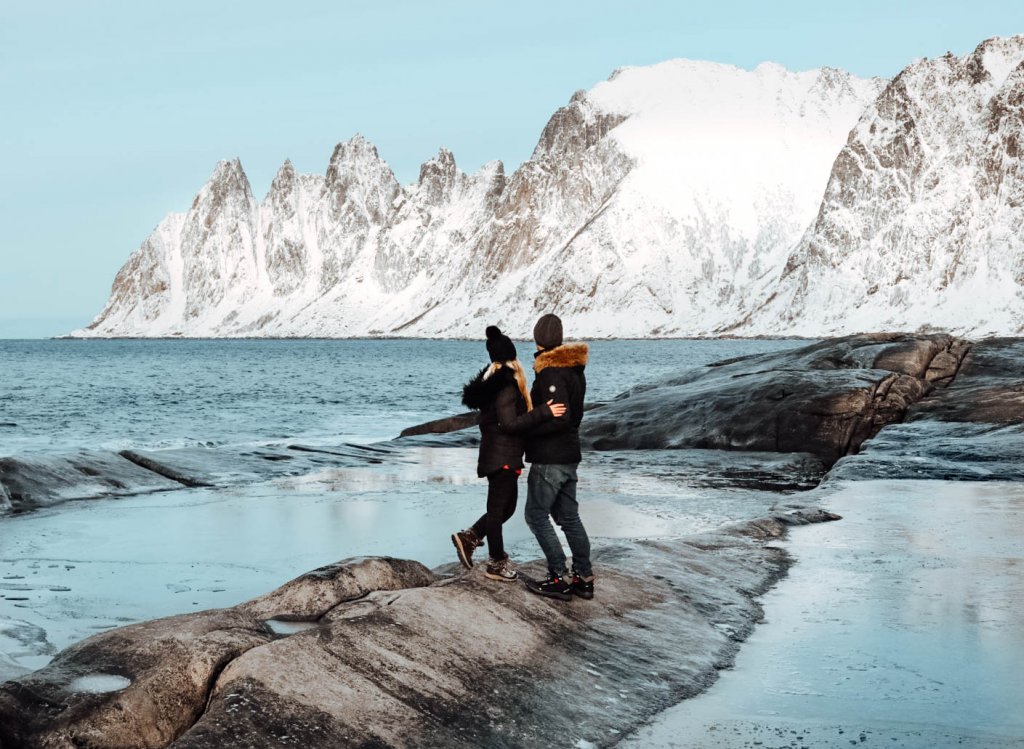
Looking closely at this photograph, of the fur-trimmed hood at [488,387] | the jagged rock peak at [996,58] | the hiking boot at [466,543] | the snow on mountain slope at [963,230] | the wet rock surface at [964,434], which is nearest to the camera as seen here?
the fur-trimmed hood at [488,387]

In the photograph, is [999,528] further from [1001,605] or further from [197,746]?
[197,746]

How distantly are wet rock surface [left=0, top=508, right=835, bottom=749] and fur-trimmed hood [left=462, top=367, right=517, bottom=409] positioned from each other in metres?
1.48

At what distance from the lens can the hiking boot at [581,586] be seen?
29.0ft

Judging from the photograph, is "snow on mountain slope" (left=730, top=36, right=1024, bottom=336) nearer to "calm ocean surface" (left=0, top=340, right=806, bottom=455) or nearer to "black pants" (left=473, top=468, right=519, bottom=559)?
"calm ocean surface" (left=0, top=340, right=806, bottom=455)

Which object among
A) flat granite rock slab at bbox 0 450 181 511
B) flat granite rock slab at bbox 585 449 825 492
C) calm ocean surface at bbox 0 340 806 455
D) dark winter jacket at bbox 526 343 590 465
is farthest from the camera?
Result: calm ocean surface at bbox 0 340 806 455

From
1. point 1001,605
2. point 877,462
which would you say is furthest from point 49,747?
point 877,462

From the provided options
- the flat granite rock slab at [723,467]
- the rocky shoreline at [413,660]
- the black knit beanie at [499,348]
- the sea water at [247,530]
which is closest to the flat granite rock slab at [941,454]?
the flat granite rock slab at [723,467]

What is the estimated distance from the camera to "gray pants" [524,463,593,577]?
8.86m

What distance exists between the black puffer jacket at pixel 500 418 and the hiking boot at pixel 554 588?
100 centimetres

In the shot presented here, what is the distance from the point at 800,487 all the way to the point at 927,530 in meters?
8.27

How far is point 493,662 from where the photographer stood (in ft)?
24.1

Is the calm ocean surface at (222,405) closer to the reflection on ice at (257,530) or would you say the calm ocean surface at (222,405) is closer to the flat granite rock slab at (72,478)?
the reflection on ice at (257,530)

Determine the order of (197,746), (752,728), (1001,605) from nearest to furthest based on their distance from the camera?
(197,746) → (752,728) → (1001,605)

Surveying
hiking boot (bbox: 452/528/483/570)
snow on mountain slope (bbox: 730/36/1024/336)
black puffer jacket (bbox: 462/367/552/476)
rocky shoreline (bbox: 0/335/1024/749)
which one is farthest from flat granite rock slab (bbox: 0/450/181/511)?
snow on mountain slope (bbox: 730/36/1024/336)
